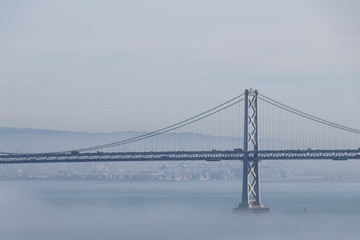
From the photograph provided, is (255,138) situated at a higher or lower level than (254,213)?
higher

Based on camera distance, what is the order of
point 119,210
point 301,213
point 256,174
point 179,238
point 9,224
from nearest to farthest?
1. point 179,238
2. point 9,224
3. point 256,174
4. point 301,213
5. point 119,210

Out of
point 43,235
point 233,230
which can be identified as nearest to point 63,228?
point 43,235

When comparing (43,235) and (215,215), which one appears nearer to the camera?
(43,235)

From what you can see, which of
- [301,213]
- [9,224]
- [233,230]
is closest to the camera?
[233,230]

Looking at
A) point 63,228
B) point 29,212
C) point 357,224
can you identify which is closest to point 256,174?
point 357,224

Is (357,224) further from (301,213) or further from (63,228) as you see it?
(63,228)

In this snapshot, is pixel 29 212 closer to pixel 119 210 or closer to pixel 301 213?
pixel 119 210
